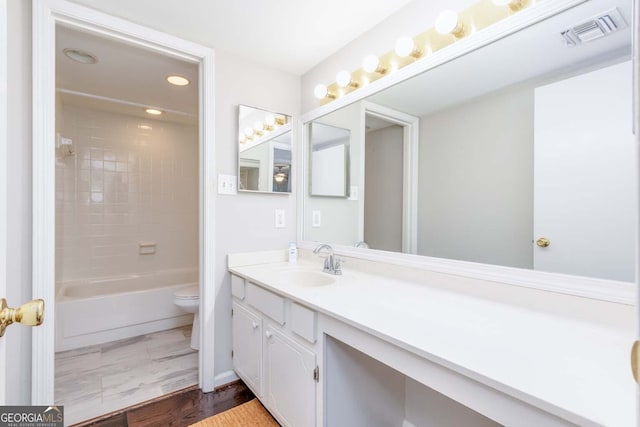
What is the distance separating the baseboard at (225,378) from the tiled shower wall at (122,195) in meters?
2.01

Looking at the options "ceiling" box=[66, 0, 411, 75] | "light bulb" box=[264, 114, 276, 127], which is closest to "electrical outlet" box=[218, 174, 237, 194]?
"light bulb" box=[264, 114, 276, 127]

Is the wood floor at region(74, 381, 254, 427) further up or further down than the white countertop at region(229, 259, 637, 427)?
further down

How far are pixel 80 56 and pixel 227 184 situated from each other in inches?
51.5

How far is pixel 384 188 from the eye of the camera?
1685mm

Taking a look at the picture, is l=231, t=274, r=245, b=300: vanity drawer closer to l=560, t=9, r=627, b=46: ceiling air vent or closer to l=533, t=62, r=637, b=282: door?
l=533, t=62, r=637, b=282: door

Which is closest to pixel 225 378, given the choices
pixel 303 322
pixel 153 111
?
pixel 303 322

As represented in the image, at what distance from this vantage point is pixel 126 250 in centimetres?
321

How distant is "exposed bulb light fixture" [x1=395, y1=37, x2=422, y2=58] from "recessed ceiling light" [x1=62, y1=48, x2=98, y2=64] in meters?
1.97

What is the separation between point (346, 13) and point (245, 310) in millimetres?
1766

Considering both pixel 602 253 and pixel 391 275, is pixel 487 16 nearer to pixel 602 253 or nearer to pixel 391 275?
pixel 602 253

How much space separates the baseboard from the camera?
1.85 m

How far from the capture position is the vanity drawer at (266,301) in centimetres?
135

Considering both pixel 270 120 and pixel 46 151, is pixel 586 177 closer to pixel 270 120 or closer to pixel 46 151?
pixel 270 120

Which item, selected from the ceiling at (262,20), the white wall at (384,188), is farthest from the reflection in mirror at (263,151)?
the white wall at (384,188)
